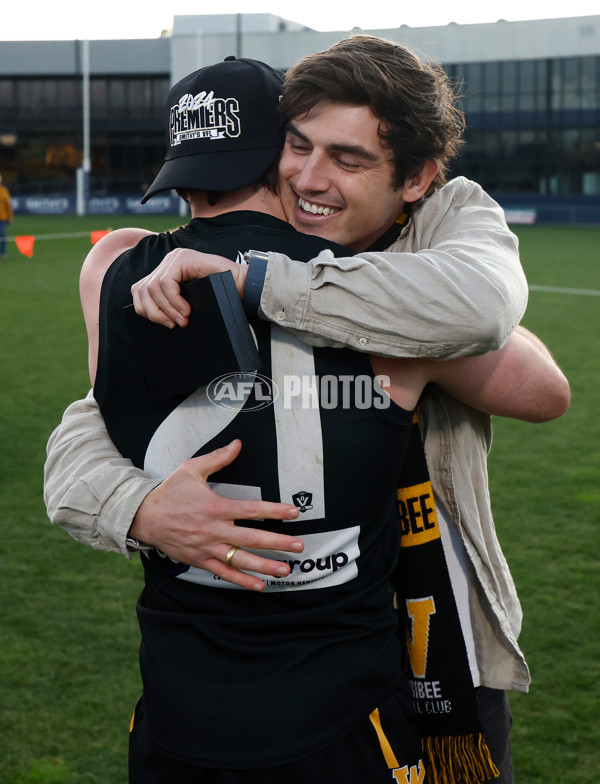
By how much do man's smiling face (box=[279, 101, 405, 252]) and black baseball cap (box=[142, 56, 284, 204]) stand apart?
0.06m

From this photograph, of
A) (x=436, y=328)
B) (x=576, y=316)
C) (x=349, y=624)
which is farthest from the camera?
(x=576, y=316)

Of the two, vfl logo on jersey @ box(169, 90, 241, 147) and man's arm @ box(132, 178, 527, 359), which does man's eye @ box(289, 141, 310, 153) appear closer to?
vfl logo on jersey @ box(169, 90, 241, 147)

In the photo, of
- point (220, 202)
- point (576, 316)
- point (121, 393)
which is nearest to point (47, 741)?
point (121, 393)

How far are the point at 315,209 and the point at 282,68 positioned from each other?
45903 mm

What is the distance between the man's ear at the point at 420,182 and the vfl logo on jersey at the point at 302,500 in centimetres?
79

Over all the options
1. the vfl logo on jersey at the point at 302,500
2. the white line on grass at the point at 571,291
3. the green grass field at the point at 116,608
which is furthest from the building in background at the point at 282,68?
the vfl logo on jersey at the point at 302,500

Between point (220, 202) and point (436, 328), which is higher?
point (220, 202)

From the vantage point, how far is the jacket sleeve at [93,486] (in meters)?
1.81

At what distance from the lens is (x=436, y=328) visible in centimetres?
165

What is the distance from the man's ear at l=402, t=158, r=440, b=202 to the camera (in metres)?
2.14

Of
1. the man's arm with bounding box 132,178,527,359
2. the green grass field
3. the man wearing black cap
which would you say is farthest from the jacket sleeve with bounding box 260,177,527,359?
the green grass field

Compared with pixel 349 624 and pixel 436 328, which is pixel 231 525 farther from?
pixel 436 328

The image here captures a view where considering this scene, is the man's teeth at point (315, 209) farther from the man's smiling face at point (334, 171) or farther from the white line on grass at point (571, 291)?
the white line on grass at point (571, 291)

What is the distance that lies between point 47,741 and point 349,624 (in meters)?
2.56
